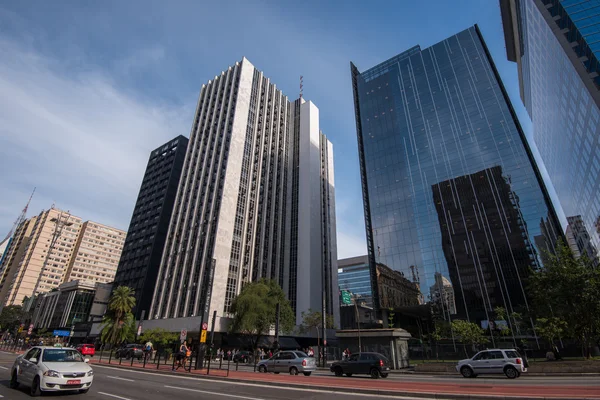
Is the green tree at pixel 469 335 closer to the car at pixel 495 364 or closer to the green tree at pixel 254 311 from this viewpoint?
the car at pixel 495 364

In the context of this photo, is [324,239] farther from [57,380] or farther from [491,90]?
[57,380]

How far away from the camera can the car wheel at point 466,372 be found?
20.7 metres

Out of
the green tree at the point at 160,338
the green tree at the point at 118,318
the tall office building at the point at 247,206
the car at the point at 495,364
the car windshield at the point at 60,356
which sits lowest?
the car at the point at 495,364

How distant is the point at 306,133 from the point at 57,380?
289 ft

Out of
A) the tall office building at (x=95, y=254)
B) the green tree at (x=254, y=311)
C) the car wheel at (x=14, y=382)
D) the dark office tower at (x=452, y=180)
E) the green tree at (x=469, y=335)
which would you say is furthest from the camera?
the tall office building at (x=95, y=254)

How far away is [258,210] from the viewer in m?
75.7

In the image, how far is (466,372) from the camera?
20859 millimetres

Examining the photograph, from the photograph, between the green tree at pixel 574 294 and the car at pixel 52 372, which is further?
the green tree at pixel 574 294

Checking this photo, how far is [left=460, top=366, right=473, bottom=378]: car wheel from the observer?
20734 mm

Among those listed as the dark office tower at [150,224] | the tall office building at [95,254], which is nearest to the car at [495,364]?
the dark office tower at [150,224]

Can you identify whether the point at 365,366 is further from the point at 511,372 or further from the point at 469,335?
the point at 469,335

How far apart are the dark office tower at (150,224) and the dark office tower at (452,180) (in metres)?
57.3

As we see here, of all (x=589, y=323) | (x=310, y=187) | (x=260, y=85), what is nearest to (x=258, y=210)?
(x=310, y=187)

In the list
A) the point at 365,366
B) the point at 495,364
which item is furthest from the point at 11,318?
the point at 495,364
